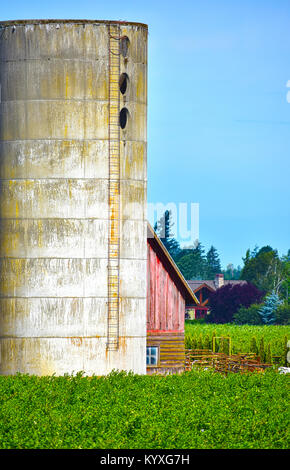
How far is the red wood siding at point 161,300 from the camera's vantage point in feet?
127

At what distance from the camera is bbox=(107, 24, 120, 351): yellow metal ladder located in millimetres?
34656

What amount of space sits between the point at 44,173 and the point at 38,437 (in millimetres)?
13683

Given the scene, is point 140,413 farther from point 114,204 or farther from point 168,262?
point 168,262

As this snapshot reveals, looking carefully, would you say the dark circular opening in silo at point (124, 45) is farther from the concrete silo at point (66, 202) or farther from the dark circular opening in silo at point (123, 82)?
the dark circular opening in silo at point (123, 82)

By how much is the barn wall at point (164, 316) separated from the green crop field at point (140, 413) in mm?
5111

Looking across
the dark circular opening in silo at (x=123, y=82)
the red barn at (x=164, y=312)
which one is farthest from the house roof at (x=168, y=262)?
the dark circular opening in silo at (x=123, y=82)

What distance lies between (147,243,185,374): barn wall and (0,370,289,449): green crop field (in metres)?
5.11

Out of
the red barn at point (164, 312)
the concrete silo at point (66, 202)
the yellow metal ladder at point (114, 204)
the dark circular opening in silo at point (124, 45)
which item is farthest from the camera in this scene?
the red barn at point (164, 312)

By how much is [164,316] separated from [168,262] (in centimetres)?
232

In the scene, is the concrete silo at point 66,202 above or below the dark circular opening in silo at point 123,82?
below

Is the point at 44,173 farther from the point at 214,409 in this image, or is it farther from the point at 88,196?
the point at 214,409

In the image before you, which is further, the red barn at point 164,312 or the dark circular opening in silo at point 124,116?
the red barn at point 164,312

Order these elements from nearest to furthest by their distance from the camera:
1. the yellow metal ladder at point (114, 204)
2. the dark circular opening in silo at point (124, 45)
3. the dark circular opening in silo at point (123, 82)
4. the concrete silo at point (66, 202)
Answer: the concrete silo at point (66, 202) → the yellow metal ladder at point (114, 204) → the dark circular opening in silo at point (124, 45) → the dark circular opening in silo at point (123, 82)

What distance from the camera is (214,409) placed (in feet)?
88.1
